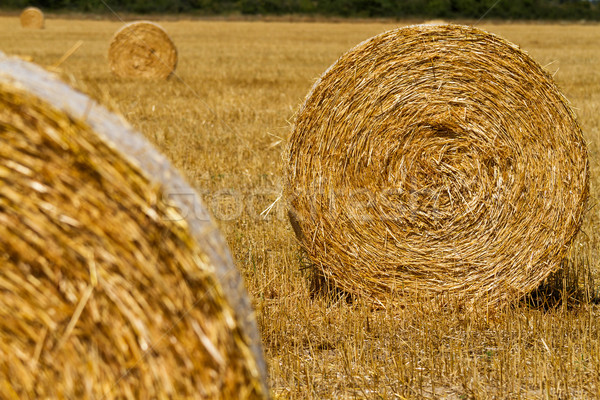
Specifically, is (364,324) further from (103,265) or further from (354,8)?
(354,8)

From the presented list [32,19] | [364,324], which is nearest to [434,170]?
[364,324]

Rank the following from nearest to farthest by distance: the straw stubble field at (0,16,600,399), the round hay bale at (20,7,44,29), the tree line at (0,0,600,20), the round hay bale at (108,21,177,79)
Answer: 1. the straw stubble field at (0,16,600,399)
2. the round hay bale at (108,21,177,79)
3. the round hay bale at (20,7,44,29)
4. the tree line at (0,0,600,20)

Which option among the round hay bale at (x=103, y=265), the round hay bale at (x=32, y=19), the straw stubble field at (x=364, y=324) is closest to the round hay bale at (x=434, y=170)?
the straw stubble field at (x=364, y=324)

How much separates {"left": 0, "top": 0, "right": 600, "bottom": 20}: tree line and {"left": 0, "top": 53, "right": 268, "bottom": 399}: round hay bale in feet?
165

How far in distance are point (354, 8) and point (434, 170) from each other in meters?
52.4

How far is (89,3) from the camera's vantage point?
160 ft

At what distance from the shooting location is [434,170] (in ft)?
15.7

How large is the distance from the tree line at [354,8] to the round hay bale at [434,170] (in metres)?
48.5

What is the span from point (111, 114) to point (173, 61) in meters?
15.3

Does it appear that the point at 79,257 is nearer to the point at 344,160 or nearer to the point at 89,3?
the point at 344,160

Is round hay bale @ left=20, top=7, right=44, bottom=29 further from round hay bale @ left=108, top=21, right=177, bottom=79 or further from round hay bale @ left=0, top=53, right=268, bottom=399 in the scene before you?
round hay bale @ left=0, top=53, right=268, bottom=399

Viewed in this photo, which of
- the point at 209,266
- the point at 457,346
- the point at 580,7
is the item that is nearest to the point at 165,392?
the point at 209,266

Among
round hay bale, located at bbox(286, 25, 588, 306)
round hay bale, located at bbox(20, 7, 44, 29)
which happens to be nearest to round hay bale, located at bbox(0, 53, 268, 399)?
round hay bale, located at bbox(286, 25, 588, 306)

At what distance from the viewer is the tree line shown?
51.8m
